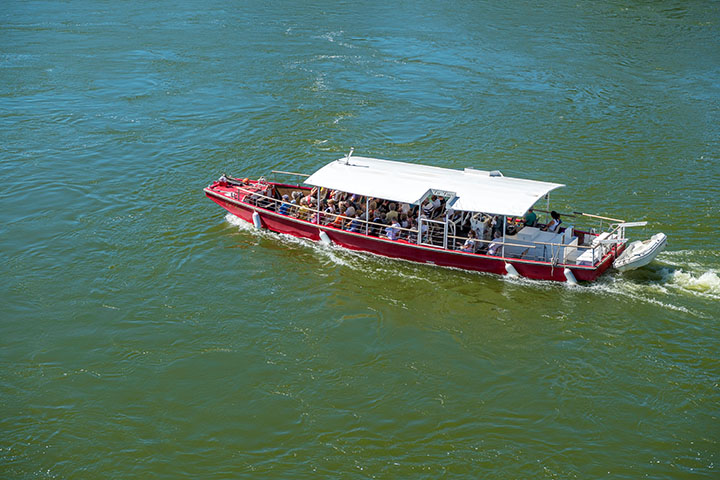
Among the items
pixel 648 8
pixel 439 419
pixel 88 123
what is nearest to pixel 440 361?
pixel 439 419

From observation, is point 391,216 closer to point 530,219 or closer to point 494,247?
point 494,247

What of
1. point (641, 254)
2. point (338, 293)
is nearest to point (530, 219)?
point (641, 254)

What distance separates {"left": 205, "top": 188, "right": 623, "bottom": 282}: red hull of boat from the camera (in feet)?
78.7

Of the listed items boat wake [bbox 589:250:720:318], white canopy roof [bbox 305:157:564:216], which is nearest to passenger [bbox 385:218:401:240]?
white canopy roof [bbox 305:157:564:216]

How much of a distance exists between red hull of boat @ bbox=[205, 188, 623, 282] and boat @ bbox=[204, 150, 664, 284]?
0.03 metres

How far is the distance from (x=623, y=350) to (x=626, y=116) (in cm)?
2163

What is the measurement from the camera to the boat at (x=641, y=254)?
76.2 ft

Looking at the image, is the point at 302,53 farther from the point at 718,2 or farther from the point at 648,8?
the point at 718,2

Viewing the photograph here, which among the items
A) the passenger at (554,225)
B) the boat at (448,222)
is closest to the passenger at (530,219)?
the boat at (448,222)

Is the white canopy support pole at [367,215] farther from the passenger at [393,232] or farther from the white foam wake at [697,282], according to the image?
the white foam wake at [697,282]

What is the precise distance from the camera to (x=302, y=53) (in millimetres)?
51719

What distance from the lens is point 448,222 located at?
24.7 metres

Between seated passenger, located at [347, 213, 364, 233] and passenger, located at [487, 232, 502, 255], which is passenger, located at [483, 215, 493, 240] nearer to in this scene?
passenger, located at [487, 232, 502, 255]

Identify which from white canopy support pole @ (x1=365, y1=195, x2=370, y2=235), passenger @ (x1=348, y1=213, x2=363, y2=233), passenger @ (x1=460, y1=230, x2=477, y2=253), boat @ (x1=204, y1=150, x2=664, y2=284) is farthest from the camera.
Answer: passenger @ (x1=348, y1=213, x2=363, y2=233)
